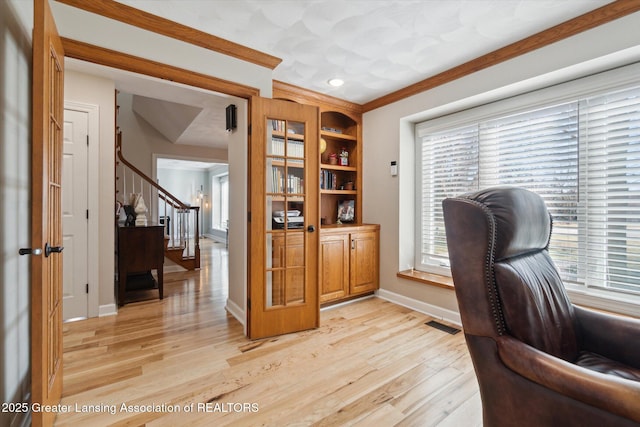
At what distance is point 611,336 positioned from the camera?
52.6 inches

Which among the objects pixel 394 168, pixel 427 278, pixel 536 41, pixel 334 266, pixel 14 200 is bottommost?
pixel 427 278

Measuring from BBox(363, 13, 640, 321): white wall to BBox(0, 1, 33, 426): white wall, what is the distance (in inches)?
122

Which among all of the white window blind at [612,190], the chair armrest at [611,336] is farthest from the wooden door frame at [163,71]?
the white window blind at [612,190]

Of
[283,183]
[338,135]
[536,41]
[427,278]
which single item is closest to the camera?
[536,41]

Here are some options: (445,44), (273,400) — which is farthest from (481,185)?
(273,400)

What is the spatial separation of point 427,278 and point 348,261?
0.88m

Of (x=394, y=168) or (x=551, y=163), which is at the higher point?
(x=394, y=168)

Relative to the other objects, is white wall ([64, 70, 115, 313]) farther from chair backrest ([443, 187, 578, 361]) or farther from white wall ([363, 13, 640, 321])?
chair backrest ([443, 187, 578, 361])

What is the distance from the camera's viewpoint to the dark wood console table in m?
3.34

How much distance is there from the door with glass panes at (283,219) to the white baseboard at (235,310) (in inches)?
14.1

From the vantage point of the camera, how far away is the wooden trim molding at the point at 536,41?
6.20 ft

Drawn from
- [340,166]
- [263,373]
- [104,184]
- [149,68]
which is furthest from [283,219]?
[104,184]

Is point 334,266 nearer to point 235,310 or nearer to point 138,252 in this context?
point 235,310

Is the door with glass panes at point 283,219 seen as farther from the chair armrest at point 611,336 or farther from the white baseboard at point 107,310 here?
the chair armrest at point 611,336
